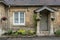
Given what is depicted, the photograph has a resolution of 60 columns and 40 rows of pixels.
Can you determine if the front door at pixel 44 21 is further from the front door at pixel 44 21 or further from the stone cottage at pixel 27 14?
the stone cottage at pixel 27 14

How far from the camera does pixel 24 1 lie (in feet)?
83.8

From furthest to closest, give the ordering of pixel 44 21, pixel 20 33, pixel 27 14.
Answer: pixel 44 21
pixel 27 14
pixel 20 33

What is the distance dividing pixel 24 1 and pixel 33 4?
123 cm

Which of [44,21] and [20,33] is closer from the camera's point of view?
[20,33]

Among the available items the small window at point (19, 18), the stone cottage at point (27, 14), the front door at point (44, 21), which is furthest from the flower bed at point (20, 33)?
the front door at point (44, 21)

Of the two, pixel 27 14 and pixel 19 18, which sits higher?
pixel 27 14

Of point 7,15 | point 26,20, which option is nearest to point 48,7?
point 26,20

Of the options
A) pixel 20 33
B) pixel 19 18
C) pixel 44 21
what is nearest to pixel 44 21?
pixel 44 21

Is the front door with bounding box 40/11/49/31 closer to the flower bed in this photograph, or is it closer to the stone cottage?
the stone cottage

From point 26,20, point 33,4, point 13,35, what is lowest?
point 13,35

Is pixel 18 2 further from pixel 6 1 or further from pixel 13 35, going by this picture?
pixel 13 35

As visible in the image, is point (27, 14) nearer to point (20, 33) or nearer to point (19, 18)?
point (19, 18)

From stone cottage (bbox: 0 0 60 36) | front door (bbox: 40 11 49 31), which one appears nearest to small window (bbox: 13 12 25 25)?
stone cottage (bbox: 0 0 60 36)

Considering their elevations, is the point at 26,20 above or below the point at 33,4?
below
